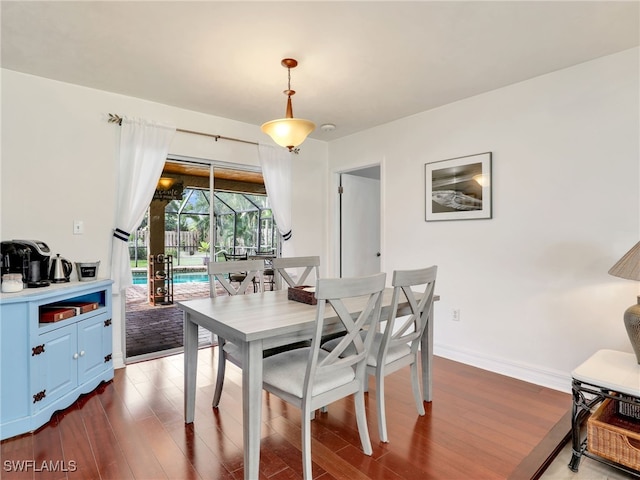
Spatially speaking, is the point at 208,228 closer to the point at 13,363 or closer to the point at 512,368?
the point at 13,363

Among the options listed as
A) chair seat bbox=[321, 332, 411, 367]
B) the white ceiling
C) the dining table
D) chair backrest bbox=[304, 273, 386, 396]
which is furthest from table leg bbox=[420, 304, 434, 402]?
the white ceiling

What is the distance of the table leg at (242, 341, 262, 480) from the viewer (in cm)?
154

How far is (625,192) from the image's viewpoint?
7.75ft

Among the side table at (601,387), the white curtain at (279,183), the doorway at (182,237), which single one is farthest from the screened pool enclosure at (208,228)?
the side table at (601,387)

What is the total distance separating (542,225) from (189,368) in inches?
110

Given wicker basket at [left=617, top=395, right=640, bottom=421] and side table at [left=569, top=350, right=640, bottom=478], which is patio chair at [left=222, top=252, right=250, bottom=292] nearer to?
side table at [left=569, top=350, right=640, bottom=478]

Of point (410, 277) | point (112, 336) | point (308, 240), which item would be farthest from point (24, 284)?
point (308, 240)

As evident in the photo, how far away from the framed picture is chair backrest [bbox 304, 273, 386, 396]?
5.97ft

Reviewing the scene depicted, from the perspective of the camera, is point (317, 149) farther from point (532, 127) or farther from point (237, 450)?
point (237, 450)

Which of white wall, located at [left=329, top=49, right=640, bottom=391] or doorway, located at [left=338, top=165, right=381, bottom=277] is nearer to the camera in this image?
white wall, located at [left=329, top=49, right=640, bottom=391]

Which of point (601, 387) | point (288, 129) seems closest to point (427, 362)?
point (601, 387)

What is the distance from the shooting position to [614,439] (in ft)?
5.36

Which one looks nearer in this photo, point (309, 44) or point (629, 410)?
point (629, 410)

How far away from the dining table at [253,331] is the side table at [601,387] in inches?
33.6
